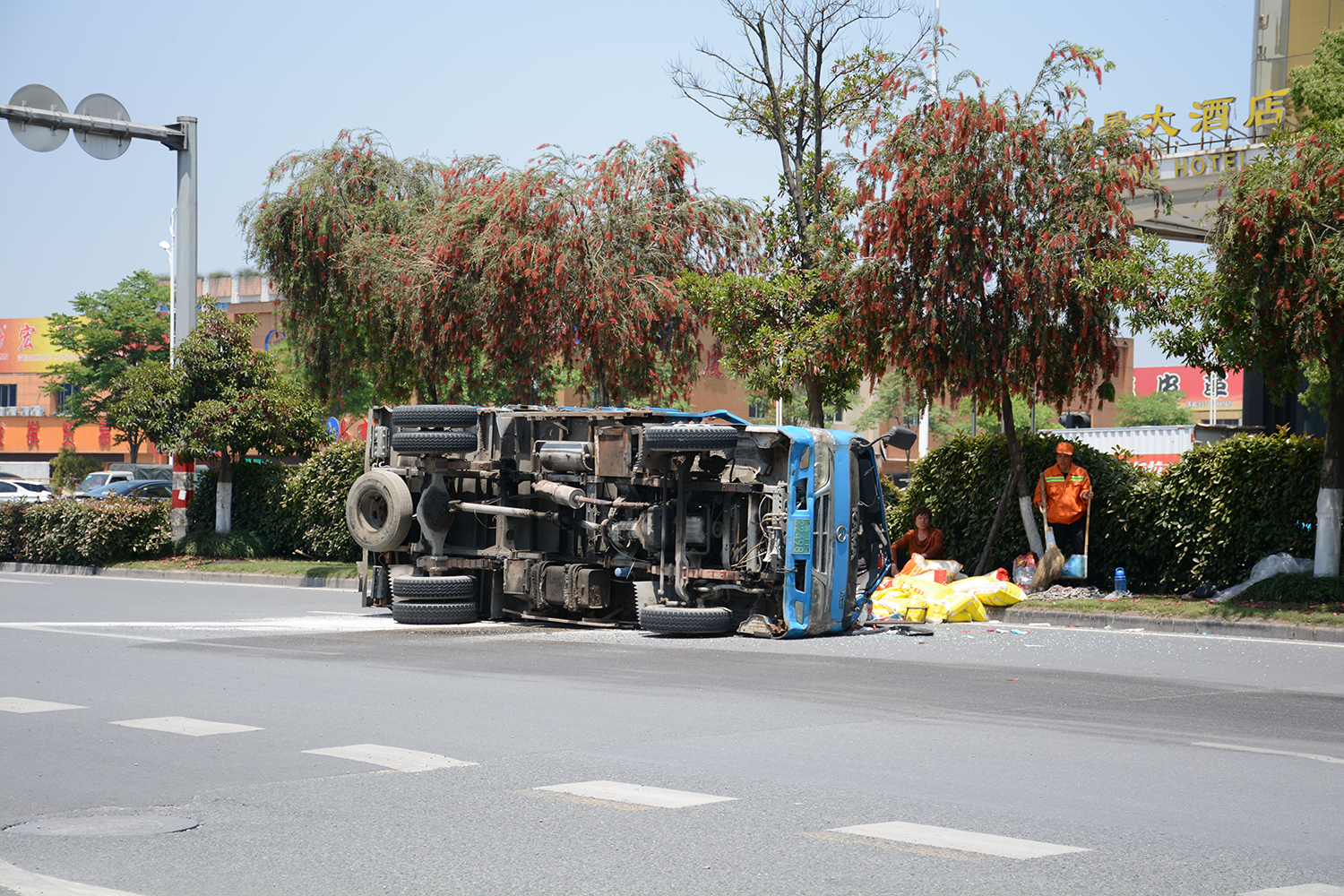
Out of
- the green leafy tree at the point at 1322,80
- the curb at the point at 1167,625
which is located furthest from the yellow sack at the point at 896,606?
the green leafy tree at the point at 1322,80

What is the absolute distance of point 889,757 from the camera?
24.3 feet

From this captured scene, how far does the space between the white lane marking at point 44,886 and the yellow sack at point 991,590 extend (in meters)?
Result: 13.0

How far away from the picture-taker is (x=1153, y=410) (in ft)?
279

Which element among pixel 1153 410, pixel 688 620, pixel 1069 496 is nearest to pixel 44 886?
pixel 688 620

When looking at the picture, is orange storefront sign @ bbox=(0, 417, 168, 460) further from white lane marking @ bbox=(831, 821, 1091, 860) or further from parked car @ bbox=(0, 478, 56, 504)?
white lane marking @ bbox=(831, 821, 1091, 860)

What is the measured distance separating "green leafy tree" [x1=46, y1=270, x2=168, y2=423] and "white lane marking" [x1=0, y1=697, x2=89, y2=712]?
Result: 55497 millimetres

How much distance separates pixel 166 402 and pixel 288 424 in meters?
2.12

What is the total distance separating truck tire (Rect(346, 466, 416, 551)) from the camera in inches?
595

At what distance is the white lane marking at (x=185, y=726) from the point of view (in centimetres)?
797

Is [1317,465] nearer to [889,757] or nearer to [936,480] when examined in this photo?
[936,480]

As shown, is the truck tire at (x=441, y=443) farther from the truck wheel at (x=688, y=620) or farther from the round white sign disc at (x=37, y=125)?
the round white sign disc at (x=37, y=125)

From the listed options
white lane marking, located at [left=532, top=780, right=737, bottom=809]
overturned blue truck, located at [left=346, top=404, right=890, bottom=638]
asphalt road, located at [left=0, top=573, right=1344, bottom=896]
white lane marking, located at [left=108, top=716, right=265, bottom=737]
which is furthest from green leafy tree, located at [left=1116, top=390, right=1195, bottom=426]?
white lane marking, located at [left=532, top=780, right=737, bottom=809]

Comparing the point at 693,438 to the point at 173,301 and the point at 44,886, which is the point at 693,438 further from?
the point at 173,301

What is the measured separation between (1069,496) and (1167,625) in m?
2.65
